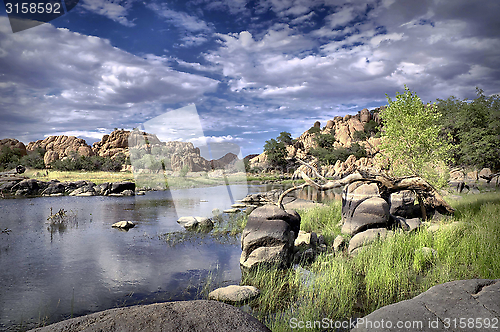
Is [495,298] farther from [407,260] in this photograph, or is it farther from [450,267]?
[407,260]

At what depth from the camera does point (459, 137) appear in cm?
4372

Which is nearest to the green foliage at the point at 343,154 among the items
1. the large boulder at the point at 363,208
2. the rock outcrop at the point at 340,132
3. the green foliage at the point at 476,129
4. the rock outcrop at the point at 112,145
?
the rock outcrop at the point at 340,132

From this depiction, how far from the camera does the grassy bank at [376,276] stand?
6.55 m

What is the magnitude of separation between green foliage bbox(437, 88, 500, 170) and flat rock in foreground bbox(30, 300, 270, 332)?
1886 inches

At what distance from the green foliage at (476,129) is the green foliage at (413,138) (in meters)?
31.3

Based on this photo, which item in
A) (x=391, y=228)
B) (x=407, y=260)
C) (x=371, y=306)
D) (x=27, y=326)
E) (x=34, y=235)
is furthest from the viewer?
(x=34, y=235)

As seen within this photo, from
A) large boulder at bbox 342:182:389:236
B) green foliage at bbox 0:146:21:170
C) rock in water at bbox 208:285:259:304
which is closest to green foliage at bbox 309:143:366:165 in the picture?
large boulder at bbox 342:182:389:236

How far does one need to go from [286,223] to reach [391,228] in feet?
16.6

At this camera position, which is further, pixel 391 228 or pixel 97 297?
pixel 391 228

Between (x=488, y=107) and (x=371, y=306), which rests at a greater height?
(x=488, y=107)

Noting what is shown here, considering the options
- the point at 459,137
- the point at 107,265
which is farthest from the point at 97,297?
the point at 459,137

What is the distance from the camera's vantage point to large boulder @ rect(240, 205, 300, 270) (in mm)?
9445

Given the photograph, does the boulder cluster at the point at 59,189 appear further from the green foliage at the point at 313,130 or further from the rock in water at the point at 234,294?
the green foliage at the point at 313,130

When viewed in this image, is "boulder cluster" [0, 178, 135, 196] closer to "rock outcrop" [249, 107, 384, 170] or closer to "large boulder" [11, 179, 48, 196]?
"large boulder" [11, 179, 48, 196]
